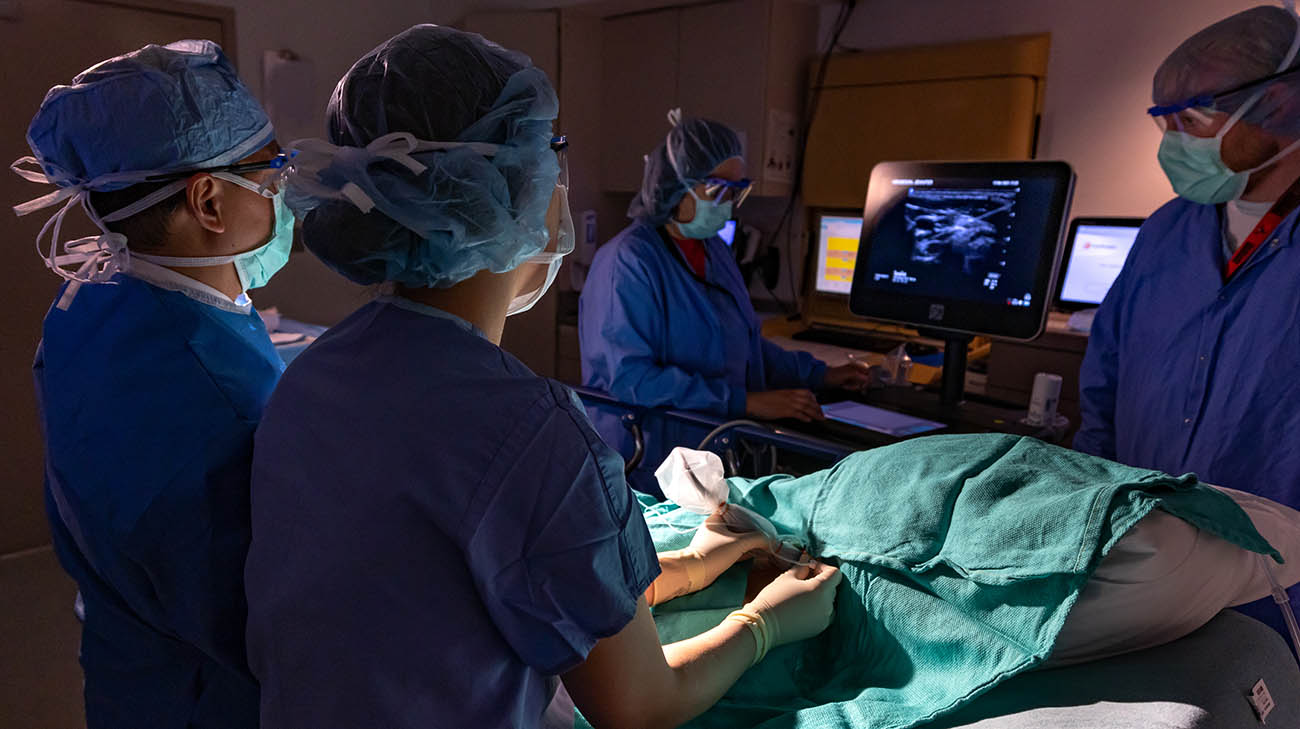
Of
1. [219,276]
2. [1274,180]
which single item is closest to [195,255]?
[219,276]

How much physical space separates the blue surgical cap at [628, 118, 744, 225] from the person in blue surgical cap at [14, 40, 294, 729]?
3.86 feet

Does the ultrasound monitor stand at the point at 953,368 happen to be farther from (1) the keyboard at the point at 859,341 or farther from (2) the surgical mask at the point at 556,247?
(2) the surgical mask at the point at 556,247

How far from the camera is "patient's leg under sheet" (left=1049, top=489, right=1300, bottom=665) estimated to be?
0.98m

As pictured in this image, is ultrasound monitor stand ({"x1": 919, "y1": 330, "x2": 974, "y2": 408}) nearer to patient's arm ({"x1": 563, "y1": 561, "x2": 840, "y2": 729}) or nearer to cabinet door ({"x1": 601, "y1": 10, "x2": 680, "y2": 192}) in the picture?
patient's arm ({"x1": 563, "y1": 561, "x2": 840, "y2": 729})

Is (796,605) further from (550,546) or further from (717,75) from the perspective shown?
(717,75)

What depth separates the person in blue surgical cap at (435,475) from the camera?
2.50 feet

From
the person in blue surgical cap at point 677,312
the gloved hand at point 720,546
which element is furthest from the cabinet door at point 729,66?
the gloved hand at point 720,546

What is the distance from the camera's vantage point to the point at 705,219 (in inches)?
89.7

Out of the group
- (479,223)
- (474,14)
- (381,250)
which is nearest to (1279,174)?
(479,223)

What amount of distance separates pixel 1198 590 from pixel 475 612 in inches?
33.9

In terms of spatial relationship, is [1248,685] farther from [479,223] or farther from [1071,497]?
[479,223]

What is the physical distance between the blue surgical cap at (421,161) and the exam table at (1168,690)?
798 millimetres

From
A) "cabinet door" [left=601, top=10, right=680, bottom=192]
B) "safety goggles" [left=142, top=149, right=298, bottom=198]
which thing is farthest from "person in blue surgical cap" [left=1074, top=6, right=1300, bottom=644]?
"cabinet door" [left=601, top=10, right=680, bottom=192]

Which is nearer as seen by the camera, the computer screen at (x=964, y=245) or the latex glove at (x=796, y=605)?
the latex glove at (x=796, y=605)
